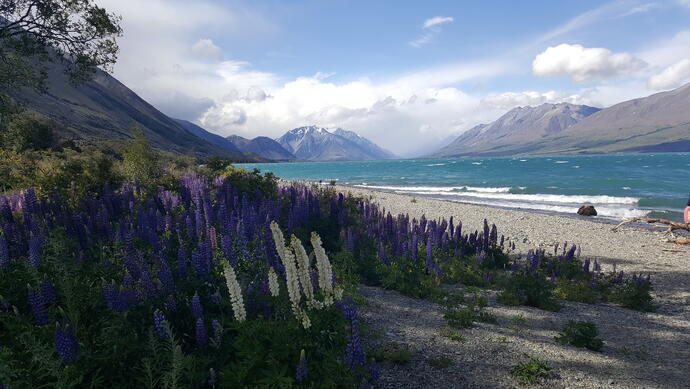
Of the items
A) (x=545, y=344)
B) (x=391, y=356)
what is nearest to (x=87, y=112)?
(x=391, y=356)

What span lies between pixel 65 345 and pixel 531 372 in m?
5.65

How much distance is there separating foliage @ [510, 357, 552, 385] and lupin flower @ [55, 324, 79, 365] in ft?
17.6

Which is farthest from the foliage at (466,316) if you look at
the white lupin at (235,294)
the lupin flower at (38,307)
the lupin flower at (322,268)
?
the lupin flower at (38,307)

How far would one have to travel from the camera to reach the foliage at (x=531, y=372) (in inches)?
203

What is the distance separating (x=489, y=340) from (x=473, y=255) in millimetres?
5942

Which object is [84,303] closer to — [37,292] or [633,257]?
[37,292]

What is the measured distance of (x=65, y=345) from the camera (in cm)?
310

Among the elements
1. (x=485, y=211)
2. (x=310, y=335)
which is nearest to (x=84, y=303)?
(x=310, y=335)

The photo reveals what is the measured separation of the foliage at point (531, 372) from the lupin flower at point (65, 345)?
535cm

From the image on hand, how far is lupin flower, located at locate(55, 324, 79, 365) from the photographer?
306cm

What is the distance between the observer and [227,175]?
1438 centimetres

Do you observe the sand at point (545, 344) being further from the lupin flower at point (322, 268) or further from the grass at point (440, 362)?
the lupin flower at point (322, 268)

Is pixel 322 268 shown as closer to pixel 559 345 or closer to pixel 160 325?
pixel 160 325

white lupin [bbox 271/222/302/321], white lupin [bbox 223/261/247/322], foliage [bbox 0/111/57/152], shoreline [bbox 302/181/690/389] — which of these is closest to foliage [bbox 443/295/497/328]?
shoreline [bbox 302/181/690/389]
